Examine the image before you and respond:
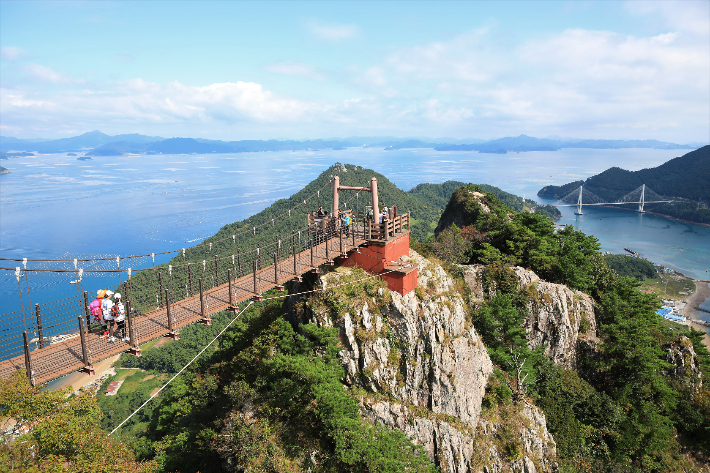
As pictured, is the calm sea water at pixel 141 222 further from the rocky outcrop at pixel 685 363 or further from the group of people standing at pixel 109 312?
the rocky outcrop at pixel 685 363

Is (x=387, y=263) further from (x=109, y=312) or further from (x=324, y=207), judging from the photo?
(x=324, y=207)

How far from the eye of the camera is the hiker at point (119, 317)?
11.2m

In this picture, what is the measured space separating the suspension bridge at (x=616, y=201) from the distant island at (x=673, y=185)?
205 centimetres

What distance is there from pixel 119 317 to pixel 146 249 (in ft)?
285

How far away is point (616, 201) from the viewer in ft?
481

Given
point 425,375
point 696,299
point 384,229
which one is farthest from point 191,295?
point 696,299

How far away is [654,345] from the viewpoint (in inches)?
965

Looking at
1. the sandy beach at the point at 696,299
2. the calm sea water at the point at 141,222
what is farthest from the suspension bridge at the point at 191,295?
the sandy beach at the point at 696,299

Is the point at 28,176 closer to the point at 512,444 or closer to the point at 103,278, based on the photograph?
the point at 103,278

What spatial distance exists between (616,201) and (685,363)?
14680 centimetres

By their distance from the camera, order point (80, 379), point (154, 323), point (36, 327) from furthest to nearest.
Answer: point (80, 379) < point (154, 323) < point (36, 327)

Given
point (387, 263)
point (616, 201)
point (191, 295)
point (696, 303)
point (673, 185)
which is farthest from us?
point (616, 201)

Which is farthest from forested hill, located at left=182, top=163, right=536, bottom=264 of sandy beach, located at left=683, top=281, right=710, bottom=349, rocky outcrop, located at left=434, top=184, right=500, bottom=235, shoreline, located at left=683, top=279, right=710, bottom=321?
shoreline, located at left=683, top=279, right=710, bottom=321

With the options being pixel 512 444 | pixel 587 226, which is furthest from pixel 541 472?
pixel 587 226
